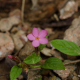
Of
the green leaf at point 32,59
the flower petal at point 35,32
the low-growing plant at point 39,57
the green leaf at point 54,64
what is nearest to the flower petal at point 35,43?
the low-growing plant at point 39,57

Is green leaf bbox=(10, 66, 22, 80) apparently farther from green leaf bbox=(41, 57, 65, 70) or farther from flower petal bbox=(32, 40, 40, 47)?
flower petal bbox=(32, 40, 40, 47)

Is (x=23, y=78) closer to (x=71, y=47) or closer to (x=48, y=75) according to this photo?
(x=48, y=75)

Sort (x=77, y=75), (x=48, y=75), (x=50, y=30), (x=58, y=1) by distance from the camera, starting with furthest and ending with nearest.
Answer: (x=58, y=1) < (x=50, y=30) < (x=48, y=75) < (x=77, y=75)

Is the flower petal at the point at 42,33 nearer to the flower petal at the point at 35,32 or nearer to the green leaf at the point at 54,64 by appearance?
the flower petal at the point at 35,32

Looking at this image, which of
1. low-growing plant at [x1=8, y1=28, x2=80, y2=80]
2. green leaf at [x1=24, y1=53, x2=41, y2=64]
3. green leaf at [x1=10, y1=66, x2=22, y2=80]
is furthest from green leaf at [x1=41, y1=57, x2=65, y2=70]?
green leaf at [x1=10, y1=66, x2=22, y2=80]

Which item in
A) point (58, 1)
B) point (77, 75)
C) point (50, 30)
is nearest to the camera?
point (77, 75)

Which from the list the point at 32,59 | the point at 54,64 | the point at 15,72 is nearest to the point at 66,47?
the point at 54,64

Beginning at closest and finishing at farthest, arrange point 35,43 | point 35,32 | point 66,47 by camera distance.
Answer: point 35,43
point 35,32
point 66,47

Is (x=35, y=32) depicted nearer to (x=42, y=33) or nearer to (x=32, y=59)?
(x=42, y=33)

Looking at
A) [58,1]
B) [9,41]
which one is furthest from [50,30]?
[9,41]

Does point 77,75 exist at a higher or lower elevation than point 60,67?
lower

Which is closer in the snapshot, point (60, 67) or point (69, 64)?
point (60, 67)
